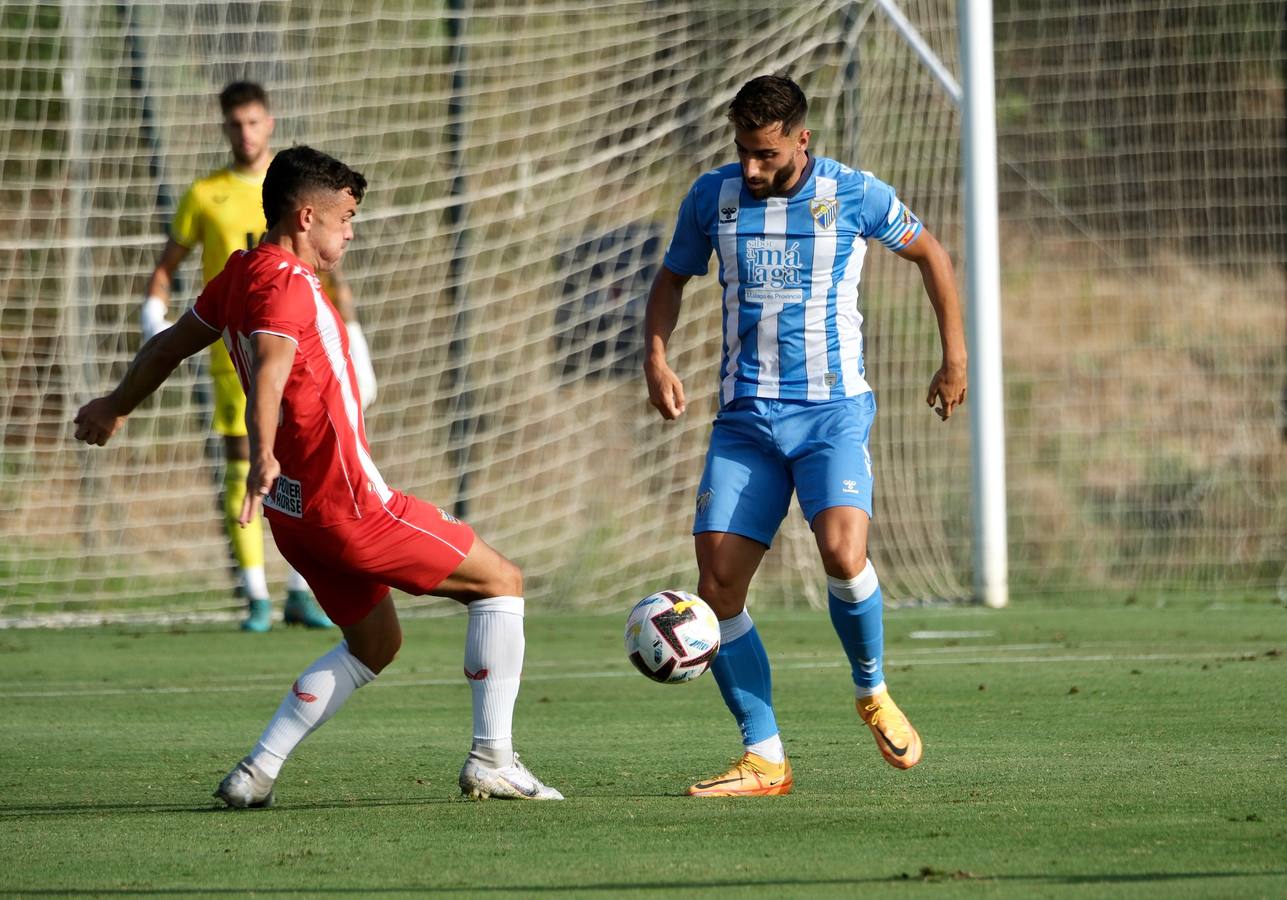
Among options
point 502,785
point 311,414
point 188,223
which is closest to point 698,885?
point 502,785

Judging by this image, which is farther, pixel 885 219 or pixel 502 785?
pixel 885 219

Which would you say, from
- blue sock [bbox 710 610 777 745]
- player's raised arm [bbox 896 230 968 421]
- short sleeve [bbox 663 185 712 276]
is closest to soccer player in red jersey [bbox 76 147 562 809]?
blue sock [bbox 710 610 777 745]

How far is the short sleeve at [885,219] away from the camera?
17.1ft

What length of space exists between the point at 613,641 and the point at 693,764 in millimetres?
3943

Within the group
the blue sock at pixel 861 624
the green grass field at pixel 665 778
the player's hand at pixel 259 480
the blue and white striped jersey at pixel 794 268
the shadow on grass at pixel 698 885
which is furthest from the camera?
the blue and white striped jersey at pixel 794 268

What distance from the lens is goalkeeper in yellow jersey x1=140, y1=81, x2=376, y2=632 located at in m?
8.48

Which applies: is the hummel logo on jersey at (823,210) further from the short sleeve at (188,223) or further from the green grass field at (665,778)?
the short sleeve at (188,223)

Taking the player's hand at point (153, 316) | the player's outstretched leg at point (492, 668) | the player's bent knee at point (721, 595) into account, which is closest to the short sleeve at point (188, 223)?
the player's hand at point (153, 316)

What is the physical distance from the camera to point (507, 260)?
40.0 feet

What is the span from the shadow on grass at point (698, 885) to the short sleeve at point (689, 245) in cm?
225

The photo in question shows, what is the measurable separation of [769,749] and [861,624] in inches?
18.5

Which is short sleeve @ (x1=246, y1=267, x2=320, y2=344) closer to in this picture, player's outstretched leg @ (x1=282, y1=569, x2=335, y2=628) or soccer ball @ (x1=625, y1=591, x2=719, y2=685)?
soccer ball @ (x1=625, y1=591, x2=719, y2=685)

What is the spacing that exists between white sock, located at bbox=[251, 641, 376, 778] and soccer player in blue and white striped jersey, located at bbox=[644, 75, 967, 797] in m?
1.10

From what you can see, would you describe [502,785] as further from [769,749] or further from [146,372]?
[146,372]
